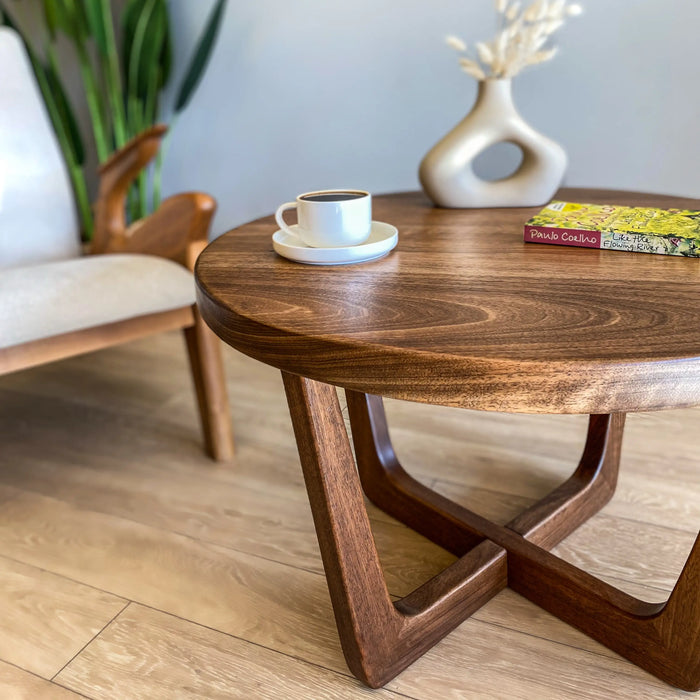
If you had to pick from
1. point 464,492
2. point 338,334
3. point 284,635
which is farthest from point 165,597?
point 338,334

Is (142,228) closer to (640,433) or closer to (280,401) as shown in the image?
(280,401)

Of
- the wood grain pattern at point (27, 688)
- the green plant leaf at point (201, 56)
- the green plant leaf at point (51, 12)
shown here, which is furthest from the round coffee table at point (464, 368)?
the green plant leaf at point (51, 12)

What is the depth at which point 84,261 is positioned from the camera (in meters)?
1.29

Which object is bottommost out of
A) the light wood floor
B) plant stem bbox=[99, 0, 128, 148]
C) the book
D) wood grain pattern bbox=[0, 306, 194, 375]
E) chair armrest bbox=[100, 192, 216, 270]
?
the light wood floor

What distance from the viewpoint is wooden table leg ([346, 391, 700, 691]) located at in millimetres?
825

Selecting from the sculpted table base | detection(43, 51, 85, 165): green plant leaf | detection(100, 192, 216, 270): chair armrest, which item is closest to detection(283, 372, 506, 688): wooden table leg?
the sculpted table base

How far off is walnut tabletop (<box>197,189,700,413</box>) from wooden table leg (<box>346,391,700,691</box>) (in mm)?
309

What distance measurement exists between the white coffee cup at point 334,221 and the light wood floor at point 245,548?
0.55m

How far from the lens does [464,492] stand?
4.20ft

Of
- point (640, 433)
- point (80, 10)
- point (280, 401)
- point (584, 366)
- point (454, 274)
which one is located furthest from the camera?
point (80, 10)

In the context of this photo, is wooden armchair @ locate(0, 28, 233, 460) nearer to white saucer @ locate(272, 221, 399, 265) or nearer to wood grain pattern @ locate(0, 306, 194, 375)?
wood grain pattern @ locate(0, 306, 194, 375)

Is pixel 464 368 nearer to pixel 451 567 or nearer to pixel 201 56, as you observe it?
pixel 451 567

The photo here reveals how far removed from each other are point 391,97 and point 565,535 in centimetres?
123

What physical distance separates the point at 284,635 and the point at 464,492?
46cm
